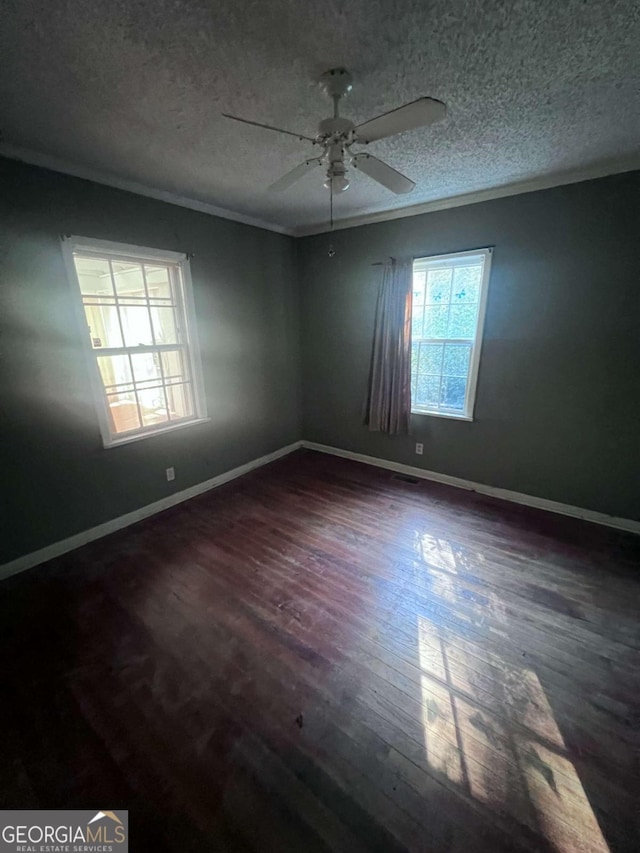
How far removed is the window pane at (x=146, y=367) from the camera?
2.75m

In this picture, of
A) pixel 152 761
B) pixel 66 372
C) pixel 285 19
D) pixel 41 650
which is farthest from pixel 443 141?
pixel 41 650

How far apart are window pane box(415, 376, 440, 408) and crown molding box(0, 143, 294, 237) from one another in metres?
2.34

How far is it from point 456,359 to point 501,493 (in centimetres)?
133

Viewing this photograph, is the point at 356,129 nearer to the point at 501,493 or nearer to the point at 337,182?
the point at 337,182

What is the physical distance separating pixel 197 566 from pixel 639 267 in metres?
3.68

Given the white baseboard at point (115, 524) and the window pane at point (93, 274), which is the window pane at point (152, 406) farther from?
the window pane at point (93, 274)

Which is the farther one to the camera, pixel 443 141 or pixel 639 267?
pixel 639 267

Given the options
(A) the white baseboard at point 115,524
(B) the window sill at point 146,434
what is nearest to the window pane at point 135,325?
(B) the window sill at point 146,434

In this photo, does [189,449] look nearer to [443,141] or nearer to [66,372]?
[66,372]

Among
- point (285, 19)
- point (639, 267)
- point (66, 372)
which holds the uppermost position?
point (285, 19)

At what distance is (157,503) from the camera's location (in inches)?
115

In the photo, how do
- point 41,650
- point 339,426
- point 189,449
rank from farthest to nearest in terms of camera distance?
point 339,426, point 189,449, point 41,650

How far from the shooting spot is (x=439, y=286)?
10.3ft

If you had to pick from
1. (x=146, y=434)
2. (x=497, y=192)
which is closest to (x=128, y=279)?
(x=146, y=434)
